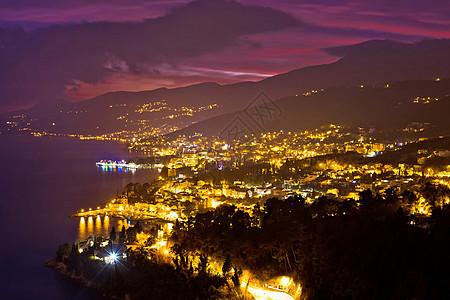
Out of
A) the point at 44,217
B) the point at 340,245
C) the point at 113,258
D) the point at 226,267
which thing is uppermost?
the point at 340,245

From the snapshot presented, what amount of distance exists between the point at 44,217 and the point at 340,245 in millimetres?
8647

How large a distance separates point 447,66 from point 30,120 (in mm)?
60713

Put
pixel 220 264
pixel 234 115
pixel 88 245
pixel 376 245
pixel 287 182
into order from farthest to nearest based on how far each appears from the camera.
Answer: pixel 234 115
pixel 287 182
pixel 88 245
pixel 220 264
pixel 376 245

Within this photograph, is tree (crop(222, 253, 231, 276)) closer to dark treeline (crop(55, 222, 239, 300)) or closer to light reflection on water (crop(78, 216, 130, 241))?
dark treeline (crop(55, 222, 239, 300))

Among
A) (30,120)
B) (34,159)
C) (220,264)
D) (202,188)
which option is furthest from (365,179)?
(30,120)

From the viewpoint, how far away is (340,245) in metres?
6.10

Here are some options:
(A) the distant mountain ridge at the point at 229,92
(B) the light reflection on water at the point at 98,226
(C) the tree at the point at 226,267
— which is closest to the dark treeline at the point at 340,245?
(C) the tree at the point at 226,267

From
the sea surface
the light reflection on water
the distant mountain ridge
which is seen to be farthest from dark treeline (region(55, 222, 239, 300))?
the distant mountain ridge

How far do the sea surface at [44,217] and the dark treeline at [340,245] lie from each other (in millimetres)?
2211

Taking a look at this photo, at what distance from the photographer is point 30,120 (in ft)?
249

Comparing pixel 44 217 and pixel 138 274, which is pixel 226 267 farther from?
pixel 44 217

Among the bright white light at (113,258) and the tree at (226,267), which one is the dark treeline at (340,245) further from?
the bright white light at (113,258)

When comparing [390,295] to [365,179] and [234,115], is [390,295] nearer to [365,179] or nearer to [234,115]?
[365,179]

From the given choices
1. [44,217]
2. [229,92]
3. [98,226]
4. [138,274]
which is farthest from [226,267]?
[229,92]
